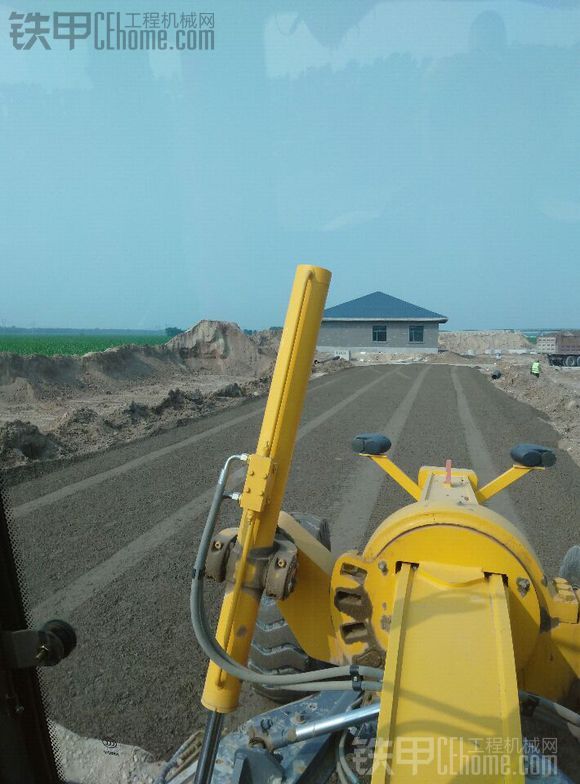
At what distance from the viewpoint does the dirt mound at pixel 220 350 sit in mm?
31469

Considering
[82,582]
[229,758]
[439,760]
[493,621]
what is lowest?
[82,582]

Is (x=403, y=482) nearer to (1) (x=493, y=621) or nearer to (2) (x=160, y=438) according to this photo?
(1) (x=493, y=621)

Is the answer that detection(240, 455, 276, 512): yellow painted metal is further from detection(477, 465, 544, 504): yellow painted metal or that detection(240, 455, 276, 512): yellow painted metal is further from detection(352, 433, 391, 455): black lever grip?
detection(477, 465, 544, 504): yellow painted metal

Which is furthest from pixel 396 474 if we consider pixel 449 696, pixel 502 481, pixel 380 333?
pixel 380 333

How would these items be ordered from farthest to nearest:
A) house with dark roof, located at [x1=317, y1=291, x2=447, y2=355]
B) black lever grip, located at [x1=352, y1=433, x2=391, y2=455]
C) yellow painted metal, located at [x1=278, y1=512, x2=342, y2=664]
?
house with dark roof, located at [x1=317, y1=291, x2=447, y2=355] < black lever grip, located at [x1=352, y1=433, x2=391, y2=455] < yellow painted metal, located at [x1=278, y1=512, x2=342, y2=664]

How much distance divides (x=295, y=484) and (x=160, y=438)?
13.2 feet

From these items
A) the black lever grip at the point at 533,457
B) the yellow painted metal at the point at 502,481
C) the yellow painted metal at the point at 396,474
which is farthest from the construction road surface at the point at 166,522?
the black lever grip at the point at 533,457

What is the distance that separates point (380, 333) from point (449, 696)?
4606cm

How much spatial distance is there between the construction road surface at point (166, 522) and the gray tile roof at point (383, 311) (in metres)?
33.1

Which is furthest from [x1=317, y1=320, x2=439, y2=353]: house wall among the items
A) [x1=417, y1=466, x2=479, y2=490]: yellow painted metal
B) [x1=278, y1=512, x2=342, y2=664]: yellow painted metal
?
[x1=278, y1=512, x2=342, y2=664]: yellow painted metal

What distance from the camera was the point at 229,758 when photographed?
2273mm

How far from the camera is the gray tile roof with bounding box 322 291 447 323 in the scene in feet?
151

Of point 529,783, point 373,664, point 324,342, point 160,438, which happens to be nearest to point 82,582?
point 373,664

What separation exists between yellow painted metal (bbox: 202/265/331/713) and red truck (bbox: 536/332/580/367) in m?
41.0
